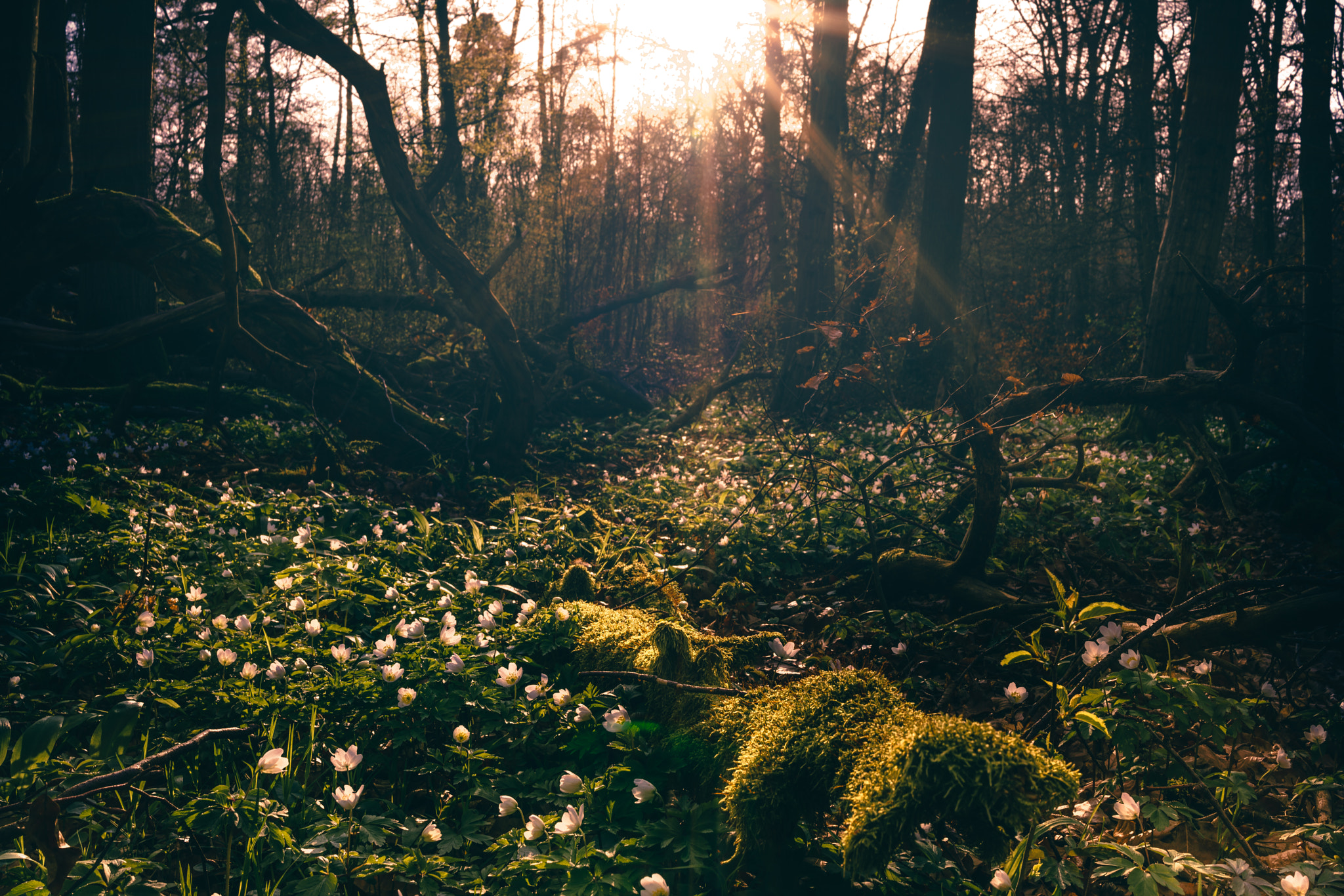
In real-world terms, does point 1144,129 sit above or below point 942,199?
above

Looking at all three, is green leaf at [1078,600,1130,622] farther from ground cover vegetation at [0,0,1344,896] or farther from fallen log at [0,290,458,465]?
fallen log at [0,290,458,465]

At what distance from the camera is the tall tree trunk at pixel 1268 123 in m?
9.81

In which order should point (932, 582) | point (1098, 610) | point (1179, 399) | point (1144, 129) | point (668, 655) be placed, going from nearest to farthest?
point (1098, 610) < point (668, 655) < point (1179, 399) < point (932, 582) < point (1144, 129)

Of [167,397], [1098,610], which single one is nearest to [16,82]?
[167,397]

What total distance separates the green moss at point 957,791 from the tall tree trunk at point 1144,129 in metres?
14.1

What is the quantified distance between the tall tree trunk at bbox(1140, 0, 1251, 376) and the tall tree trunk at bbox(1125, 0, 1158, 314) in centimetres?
569

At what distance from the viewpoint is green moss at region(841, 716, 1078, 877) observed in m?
1.48

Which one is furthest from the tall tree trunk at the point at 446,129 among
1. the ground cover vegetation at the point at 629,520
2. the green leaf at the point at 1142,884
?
the green leaf at the point at 1142,884

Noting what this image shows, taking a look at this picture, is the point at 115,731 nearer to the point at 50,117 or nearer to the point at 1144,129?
the point at 50,117

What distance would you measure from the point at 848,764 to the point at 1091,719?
60 cm

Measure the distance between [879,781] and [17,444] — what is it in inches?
256

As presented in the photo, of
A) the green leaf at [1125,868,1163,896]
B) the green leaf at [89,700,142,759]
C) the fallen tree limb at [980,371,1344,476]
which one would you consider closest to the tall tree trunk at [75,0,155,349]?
the green leaf at [89,700,142,759]

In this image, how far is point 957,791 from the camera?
4.95ft

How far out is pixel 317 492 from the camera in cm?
555
